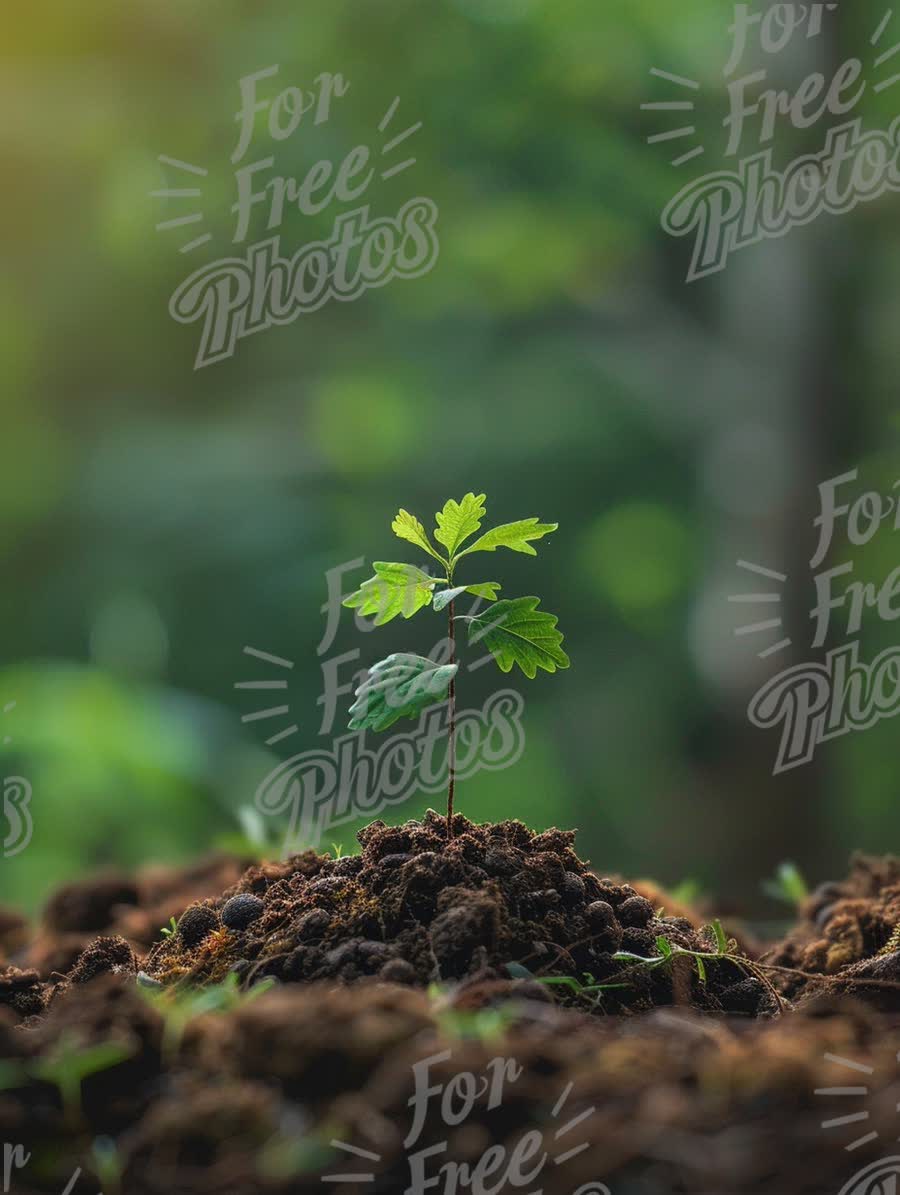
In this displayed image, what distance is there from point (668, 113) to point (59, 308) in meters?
3.50

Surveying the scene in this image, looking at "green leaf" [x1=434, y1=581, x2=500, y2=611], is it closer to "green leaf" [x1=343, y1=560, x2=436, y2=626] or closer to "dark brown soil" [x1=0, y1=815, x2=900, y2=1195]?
"green leaf" [x1=343, y1=560, x2=436, y2=626]

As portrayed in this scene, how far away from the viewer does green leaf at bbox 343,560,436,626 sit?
147 centimetres

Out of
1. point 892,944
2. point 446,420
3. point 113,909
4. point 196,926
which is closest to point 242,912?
point 196,926

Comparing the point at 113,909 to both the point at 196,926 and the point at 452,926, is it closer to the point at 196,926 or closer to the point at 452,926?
the point at 196,926

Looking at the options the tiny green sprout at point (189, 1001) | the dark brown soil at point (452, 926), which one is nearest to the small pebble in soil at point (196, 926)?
the dark brown soil at point (452, 926)

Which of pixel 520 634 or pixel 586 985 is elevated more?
pixel 520 634

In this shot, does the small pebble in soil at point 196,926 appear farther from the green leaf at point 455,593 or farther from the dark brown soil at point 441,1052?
the green leaf at point 455,593

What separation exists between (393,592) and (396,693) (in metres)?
0.14

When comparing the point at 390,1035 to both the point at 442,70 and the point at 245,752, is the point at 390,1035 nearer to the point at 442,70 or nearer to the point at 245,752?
the point at 245,752

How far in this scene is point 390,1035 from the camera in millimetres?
1047

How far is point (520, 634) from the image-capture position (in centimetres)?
151

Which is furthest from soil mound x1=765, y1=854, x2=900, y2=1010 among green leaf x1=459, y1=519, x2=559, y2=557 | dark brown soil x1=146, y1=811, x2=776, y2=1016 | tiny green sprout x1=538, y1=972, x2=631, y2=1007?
green leaf x1=459, y1=519, x2=559, y2=557

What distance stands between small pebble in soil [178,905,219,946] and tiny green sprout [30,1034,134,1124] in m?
0.44

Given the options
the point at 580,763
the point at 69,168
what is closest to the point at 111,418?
the point at 69,168
